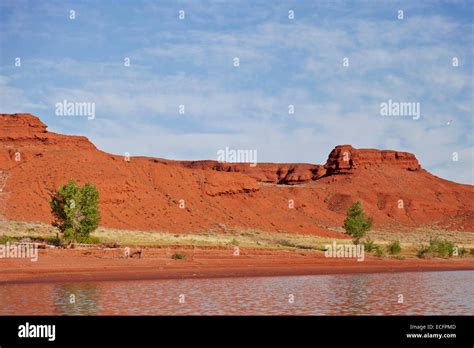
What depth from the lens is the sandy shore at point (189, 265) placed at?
2648 centimetres

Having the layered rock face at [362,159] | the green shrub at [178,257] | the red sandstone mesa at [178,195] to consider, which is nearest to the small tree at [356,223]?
the green shrub at [178,257]

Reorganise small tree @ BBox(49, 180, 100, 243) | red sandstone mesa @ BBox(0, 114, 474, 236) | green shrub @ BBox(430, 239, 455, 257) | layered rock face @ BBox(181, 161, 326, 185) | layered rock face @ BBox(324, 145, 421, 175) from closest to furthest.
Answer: small tree @ BBox(49, 180, 100, 243) < green shrub @ BBox(430, 239, 455, 257) < red sandstone mesa @ BBox(0, 114, 474, 236) < layered rock face @ BBox(324, 145, 421, 175) < layered rock face @ BBox(181, 161, 326, 185)

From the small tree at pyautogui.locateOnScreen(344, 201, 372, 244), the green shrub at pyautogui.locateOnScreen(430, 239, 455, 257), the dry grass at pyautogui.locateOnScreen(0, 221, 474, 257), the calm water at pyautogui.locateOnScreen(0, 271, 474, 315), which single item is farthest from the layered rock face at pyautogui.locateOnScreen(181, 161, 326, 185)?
the calm water at pyautogui.locateOnScreen(0, 271, 474, 315)

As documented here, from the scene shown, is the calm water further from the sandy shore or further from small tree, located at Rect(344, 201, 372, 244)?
small tree, located at Rect(344, 201, 372, 244)

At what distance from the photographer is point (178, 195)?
7531cm

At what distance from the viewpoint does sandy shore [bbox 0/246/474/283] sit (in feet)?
86.9

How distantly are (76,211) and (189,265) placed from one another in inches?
336

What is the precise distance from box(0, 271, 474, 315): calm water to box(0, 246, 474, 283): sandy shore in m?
2.81

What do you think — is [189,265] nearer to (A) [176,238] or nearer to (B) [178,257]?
(B) [178,257]

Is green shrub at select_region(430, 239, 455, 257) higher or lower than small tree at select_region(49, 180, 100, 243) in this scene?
lower

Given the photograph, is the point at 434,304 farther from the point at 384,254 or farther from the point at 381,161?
the point at 381,161

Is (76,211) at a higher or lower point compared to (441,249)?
higher

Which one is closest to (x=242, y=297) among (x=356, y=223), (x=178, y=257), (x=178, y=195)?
(x=178, y=257)

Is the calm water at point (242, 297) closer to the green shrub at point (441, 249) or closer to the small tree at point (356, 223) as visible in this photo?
the green shrub at point (441, 249)
